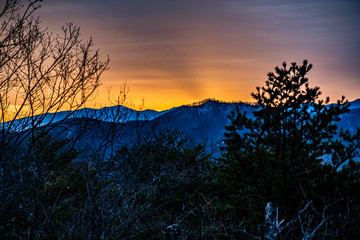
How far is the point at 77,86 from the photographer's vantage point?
6344mm

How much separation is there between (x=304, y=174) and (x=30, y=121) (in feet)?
27.1

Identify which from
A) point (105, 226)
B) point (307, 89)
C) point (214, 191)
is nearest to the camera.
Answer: point (105, 226)

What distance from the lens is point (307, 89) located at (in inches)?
343

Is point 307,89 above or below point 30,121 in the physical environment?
above

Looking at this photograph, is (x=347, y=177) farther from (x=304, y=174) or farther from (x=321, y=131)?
(x=321, y=131)

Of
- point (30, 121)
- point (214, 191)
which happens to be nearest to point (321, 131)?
point (214, 191)

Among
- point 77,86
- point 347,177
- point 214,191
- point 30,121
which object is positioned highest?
point 77,86

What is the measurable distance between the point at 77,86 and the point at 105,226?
3.03m

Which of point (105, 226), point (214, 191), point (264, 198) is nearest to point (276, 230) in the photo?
point (105, 226)

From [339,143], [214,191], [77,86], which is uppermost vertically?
[77,86]

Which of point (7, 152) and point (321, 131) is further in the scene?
point (321, 131)

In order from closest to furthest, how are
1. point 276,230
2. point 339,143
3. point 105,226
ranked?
point 105,226 → point 276,230 → point 339,143

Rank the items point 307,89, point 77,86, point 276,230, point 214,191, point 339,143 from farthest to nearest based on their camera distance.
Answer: point 214,191
point 339,143
point 307,89
point 77,86
point 276,230

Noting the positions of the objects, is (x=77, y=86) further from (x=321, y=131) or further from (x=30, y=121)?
(x=321, y=131)
